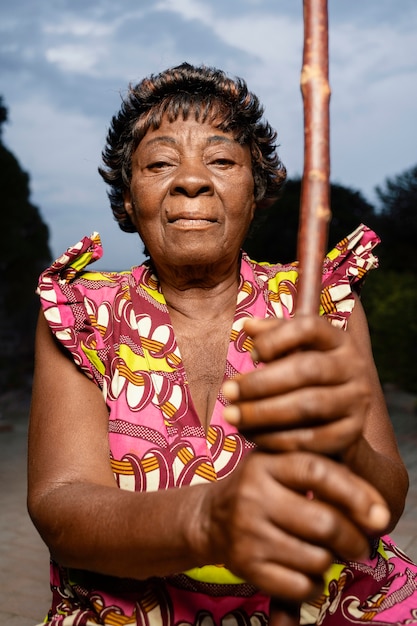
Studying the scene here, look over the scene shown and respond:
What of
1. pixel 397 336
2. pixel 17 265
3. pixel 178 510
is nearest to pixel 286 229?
pixel 397 336

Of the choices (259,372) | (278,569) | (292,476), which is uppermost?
(259,372)

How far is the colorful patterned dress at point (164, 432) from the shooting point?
5.69ft

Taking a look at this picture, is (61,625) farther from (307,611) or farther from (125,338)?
(125,338)

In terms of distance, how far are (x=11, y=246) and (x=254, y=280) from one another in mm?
7828

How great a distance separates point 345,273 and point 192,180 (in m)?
0.52

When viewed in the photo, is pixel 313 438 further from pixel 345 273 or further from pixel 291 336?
pixel 345 273

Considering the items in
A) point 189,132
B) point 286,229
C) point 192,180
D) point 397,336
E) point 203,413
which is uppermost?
point 286,229

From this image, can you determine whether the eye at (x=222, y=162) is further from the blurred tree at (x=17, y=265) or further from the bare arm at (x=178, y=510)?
the blurred tree at (x=17, y=265)

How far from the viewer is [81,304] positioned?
1.96 meters

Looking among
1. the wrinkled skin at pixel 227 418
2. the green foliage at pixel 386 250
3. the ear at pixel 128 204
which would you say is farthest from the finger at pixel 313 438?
the green foliage at pixel 386 250

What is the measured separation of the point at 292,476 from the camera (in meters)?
1.03

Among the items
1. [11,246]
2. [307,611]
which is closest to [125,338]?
[307,611]

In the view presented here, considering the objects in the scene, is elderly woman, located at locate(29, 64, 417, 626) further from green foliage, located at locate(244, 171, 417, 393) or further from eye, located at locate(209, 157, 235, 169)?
green foliage, located at locate(244, 171, 417, 393)

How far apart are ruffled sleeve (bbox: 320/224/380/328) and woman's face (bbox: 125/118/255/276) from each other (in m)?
0.29
